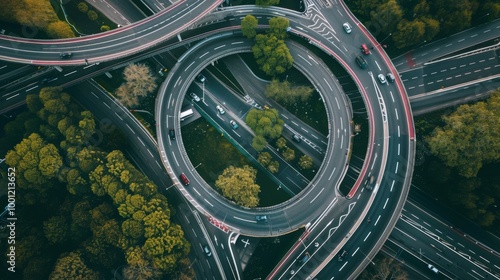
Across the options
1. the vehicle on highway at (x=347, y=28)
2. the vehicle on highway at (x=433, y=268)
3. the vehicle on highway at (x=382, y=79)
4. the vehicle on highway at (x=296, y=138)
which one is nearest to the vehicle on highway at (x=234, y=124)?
the vehicle on highway at (x=296, y=138)

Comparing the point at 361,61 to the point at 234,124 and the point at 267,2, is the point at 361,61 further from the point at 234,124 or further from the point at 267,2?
the point at 234,124

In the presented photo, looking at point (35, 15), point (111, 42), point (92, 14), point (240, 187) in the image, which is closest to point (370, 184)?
point (240, 187)

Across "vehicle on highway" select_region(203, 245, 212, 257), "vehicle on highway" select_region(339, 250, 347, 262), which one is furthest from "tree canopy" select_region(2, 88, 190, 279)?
"vehicle on highway" select_region(339, 250, 347, 262)

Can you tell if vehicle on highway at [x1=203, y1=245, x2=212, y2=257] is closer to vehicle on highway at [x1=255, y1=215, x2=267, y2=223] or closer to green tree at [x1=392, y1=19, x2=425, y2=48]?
vehicle on highway at [x1=255, y1=215, x2=267, y2=223]

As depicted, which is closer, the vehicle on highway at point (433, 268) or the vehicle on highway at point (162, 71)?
the vehicle on highway at point (433, 268)

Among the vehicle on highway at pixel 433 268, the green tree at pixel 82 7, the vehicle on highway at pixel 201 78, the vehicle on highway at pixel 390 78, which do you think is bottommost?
the vehicle on highway at pixel 433 268

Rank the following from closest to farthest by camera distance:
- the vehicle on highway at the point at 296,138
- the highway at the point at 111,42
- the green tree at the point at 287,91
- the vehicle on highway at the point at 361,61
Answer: the highway at the point at 111,42 → the vehicle on highway at the point at 361,61 → the green tree at the point at 287,91 → the vehicle on highway at the point at 296,138

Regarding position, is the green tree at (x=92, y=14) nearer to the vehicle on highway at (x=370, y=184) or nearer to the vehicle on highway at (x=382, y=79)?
the vehicle on highway at (x=382, y=79)
